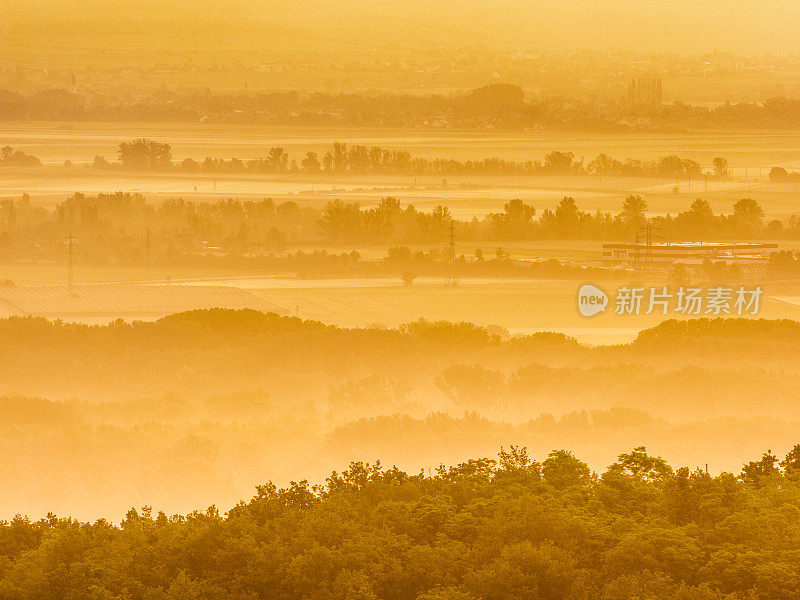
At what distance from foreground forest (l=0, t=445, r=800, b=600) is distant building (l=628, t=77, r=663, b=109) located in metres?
25.8

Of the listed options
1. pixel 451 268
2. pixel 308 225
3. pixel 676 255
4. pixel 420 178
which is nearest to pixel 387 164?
pixel 420 178

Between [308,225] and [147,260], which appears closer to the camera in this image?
[147,260]

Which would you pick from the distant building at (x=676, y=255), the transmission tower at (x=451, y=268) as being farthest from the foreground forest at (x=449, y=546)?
the transmission tower at (x=451, y=268)

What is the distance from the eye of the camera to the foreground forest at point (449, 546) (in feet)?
58.9

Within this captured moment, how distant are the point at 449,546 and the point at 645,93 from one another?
97.9 ft

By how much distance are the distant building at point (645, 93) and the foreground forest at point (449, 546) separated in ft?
84.7

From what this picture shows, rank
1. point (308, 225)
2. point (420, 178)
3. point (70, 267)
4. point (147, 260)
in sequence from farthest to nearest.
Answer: point (420, 178) < point (308, 225) < point (147, 260) < point (70, 267)

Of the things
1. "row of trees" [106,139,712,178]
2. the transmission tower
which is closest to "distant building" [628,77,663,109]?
"row of trees" [106,139,712,178]

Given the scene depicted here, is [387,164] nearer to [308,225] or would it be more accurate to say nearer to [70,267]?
[308,225]

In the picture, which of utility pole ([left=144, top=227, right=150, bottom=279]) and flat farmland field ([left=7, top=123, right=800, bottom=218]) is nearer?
utility pole ([left=144, top=227, right=150, bottom=279])

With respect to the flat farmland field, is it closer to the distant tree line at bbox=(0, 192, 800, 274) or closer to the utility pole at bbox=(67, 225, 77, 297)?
the distant tree line at bbox=(0, 192, 800, 274)

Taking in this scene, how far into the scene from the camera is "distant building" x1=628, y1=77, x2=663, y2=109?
46.3m

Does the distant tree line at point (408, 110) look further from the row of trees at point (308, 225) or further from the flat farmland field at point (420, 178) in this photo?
the row of trees at point (308, 225)

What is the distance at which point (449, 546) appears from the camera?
1911cm
